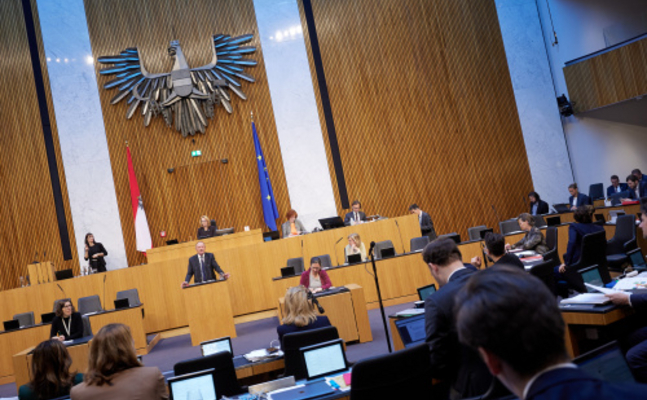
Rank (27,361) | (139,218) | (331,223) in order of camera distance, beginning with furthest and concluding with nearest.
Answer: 1. (139,218)
2. (331,223)
3. (27,361)

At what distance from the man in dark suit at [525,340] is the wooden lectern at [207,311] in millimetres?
7495

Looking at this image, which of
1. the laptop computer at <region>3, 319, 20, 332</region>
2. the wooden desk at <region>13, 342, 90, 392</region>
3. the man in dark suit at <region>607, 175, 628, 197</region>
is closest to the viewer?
the wooden desk at <region>13, 342, 90, 392</region>

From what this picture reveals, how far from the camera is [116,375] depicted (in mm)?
2822

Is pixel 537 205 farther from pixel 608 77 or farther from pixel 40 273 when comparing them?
pixel 40 273

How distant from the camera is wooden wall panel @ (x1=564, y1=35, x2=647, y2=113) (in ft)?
39.1

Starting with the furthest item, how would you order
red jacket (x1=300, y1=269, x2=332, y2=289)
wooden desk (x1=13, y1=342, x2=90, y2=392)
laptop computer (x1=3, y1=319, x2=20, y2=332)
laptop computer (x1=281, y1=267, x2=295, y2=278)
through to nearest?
laptop computer (x1=281, y1=267, x2=295, y2=278)
laptop computer (x1=3, y1=319, x2=20, y2=332)
red jacket (x1=300, y1=269, x2=332, y2=289)
wooden desk (x1=13, y1=342, x2=90, y2=392)

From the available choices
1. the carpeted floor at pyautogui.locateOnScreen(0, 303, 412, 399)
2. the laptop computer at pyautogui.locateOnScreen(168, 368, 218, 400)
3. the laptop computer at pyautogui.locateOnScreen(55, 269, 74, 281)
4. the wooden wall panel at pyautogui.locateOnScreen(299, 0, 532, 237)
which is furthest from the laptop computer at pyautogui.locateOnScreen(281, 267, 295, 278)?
the laptop computer at pyautogui.locateOnScreen(168, 368, 218, 400)

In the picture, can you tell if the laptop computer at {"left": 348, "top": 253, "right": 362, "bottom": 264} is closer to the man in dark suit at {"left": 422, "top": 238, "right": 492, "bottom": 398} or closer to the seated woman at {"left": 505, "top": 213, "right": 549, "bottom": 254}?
the seated woman at {"left": 505, "top": 213, "right": 549, "bottom": 254}

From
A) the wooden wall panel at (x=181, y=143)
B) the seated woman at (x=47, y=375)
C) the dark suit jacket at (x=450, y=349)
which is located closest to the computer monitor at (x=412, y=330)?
the dark suit jacket at (x=450, y=349)

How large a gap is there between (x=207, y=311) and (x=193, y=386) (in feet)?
16.9

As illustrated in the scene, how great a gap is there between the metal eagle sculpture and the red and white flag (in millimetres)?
1304

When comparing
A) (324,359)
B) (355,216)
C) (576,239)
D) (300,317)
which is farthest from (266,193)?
(324,359)

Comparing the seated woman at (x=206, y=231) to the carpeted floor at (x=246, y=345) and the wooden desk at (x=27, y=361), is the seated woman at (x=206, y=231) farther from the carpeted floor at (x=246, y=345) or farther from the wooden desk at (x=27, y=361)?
the wooden desk at (x=27, y=361)

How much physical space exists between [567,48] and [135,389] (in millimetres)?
13043
